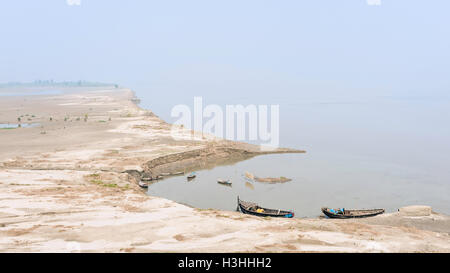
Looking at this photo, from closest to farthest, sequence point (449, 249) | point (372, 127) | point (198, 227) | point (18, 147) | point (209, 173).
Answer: point (449, 249)
point (198, 227)
point (209, 173)
point (18, 147)
point (372, 127)

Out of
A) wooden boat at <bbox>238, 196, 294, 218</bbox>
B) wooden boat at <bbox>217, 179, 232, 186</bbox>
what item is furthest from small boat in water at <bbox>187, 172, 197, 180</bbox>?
wooden boat at <bbox>238, 196, 294, 218</bbox>

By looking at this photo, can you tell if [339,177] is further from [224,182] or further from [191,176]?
[191,176]

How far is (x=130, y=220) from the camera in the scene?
64.1 feet

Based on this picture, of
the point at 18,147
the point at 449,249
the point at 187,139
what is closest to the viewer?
the point at 449,249

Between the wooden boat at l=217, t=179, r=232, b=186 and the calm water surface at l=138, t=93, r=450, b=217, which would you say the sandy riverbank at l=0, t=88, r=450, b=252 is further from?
the wooden boat at l=217, t=179, r=232, b=186

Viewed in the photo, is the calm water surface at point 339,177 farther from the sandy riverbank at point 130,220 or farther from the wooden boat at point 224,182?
the sandy riverbank at point 130,220

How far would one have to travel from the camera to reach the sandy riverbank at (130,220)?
15711 millimetres

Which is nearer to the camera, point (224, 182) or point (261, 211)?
point (261, 211)

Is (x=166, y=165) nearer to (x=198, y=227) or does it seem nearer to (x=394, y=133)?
(x=198, y=227)

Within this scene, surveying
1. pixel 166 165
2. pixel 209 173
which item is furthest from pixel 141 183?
pixel 209 173

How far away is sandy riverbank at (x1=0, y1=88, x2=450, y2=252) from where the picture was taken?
1571 centimetres

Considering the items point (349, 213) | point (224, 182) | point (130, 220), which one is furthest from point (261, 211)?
point (130, 220)

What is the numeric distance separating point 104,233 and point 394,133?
220 feet

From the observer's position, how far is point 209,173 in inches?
1558
